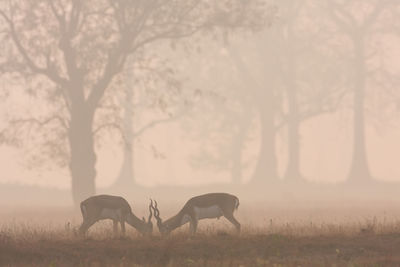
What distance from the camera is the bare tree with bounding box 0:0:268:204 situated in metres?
35.4

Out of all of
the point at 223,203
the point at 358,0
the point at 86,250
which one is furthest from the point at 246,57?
the point at 86,250

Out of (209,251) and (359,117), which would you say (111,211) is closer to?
(209,251)

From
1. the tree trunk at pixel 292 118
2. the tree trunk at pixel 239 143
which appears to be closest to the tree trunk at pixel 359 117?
the tree trunk at pixel 292 118

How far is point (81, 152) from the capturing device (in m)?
36.4

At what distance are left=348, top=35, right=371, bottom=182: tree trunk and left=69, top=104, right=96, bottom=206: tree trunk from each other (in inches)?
1161

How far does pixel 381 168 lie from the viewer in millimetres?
87000

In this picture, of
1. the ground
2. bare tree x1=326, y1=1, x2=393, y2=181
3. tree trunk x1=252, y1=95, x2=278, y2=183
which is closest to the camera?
the ground

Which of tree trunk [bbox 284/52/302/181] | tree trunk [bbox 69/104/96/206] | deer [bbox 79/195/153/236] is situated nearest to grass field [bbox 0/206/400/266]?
deer [bbox 79/195/153/236]

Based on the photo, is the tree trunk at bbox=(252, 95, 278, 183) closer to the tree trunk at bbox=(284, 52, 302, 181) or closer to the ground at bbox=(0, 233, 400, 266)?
the tree trunk at bbox=(284, 52, 302, 181)

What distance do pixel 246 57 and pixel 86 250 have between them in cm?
4983

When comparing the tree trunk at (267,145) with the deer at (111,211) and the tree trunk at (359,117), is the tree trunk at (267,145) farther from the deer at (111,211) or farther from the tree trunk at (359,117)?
the deer at (111,211)

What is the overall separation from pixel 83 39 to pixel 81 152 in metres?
5.36

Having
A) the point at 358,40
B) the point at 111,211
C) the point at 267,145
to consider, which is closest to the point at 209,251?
the point at 111,211

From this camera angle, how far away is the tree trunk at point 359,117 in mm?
59875
